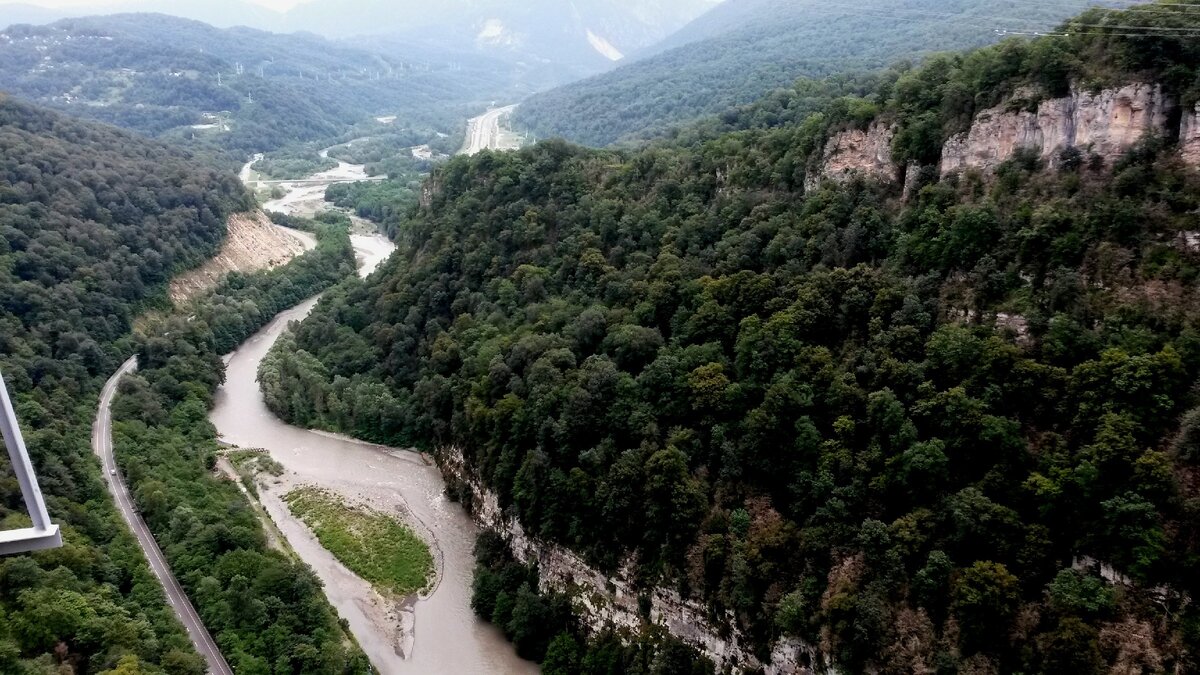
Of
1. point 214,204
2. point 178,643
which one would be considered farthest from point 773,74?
point 178,643

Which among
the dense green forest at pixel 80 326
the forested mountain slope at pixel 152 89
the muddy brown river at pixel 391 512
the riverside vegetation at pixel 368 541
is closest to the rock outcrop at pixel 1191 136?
the muddy brown river at pixel 391 512

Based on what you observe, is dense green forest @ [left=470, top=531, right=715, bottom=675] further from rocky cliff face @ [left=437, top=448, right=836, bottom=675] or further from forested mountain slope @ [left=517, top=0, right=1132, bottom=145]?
forested mountain slope @ [left=517, top=0, right=1132, bottom=145]

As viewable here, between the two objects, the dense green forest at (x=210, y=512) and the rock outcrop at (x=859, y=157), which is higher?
the rock outcrop at (x=859, y=157)

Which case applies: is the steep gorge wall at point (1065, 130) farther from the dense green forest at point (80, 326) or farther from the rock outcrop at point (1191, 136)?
the dense green forest at point (80, 326)

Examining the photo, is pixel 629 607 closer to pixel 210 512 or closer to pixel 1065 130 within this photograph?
pixel 210 512

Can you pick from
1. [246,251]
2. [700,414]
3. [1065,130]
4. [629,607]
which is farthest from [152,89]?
[1065,130]
